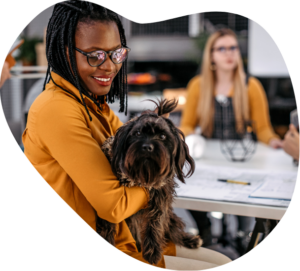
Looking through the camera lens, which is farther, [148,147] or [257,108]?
[257,108]

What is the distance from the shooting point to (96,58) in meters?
0.99

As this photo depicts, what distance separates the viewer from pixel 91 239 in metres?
0.87

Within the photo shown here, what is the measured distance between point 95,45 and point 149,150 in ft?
1.17

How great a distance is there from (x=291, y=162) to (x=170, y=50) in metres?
3.48

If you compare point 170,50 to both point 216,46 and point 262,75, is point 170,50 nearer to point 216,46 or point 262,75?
point 262,75

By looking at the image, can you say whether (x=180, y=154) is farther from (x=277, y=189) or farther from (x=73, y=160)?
(x=277, y=189)

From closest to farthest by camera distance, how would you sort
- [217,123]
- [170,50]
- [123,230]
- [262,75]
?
1. [123,230]
2. [217,123]
3. [262,75]
4. [170,50]

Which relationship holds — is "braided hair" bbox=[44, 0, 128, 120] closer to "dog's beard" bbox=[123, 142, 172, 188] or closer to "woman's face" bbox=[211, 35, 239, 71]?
"dog's beard" bbox=[123, 142, 172, 188]

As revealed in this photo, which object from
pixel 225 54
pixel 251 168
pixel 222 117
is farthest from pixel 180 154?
pixel 225 54

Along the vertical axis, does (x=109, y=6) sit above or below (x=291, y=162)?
above

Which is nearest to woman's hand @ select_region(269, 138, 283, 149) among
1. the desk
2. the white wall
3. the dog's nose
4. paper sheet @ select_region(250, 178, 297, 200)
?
the desk

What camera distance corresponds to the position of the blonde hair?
Result: 280 cm

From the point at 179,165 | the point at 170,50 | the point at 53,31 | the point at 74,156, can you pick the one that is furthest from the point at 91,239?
the point at 170,50

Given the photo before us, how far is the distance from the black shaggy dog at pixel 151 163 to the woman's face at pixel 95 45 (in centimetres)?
18
